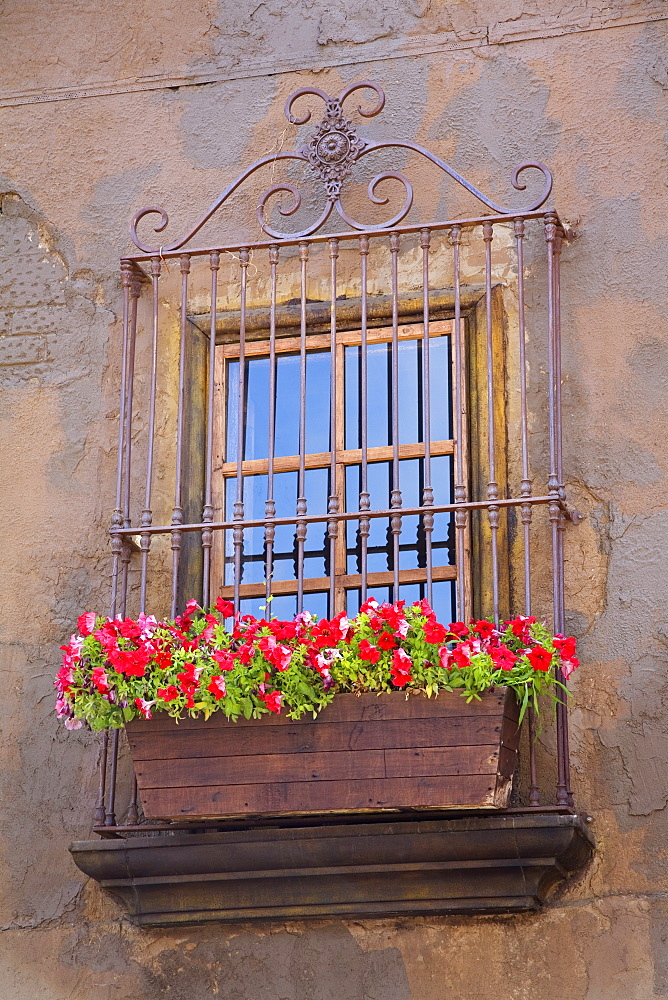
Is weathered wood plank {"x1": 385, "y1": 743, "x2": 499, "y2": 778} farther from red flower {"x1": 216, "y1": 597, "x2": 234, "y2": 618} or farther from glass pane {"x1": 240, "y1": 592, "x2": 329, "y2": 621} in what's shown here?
glass pane {"x1": 240, "y1": 592, "x2": 329, "y2": 621}

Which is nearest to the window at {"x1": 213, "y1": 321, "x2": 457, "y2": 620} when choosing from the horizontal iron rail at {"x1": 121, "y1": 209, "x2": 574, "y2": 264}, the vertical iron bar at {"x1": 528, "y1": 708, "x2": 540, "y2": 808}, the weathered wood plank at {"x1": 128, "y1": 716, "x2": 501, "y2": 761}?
the horizontal iron rail at {"x1": 121, "y1": 209, "x2": 574, "y2": 264}

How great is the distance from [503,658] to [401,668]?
0.74ft

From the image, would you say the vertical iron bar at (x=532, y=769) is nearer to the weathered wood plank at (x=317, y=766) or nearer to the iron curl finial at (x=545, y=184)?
the weathered wood plank at (x=317, y=766)

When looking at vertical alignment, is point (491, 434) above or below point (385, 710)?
above

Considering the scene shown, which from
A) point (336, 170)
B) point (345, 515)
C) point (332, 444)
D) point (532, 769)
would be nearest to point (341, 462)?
point (332, 444)

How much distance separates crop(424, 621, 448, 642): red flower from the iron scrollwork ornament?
1186 mm

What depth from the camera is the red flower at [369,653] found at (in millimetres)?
3473

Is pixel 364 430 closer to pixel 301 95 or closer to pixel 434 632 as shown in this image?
pixel 434 632

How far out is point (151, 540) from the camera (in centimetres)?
424

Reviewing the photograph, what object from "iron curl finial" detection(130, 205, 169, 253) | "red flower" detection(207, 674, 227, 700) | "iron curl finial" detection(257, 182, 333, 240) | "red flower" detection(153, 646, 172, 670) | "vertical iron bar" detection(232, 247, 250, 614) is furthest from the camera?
"iron curl finial" detection(130, 205, 169, 253)

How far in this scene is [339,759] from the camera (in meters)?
3.48

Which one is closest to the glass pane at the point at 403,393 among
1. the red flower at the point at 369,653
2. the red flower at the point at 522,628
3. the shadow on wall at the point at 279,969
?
the red flower at the point at 522,628

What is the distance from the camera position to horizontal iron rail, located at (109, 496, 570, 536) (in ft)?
12.5

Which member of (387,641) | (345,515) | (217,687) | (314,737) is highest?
(345,515)
